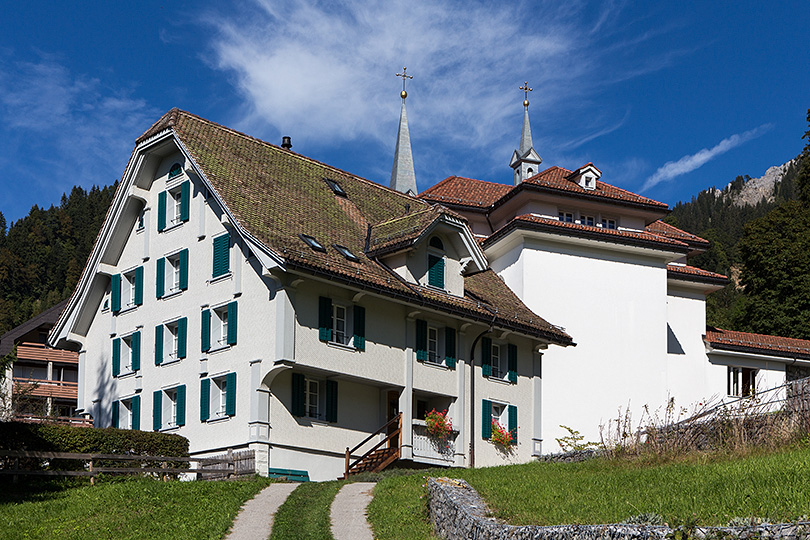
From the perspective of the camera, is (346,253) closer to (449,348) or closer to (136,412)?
(449,348)

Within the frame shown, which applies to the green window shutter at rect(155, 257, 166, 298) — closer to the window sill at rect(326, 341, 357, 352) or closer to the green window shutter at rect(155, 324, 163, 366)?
the green window shutter at rect(155, 324, 163, 366)

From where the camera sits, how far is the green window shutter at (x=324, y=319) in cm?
3016

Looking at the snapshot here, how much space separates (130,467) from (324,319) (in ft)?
22.6

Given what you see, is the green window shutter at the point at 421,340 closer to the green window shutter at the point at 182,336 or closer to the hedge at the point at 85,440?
the green window shutter at the point at 182,336

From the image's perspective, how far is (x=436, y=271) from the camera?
3412 centimetres

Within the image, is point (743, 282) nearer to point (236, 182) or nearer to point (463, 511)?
point (236, 182)

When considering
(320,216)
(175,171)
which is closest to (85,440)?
(320,216)

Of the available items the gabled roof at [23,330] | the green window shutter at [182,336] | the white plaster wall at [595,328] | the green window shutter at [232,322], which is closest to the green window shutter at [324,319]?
the green window shutter at [232,322]

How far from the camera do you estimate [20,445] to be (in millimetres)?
25953

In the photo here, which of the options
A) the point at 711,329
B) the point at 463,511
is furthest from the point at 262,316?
the point at 711,329

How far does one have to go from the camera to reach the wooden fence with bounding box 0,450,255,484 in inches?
985

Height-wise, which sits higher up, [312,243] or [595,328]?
[312,243]

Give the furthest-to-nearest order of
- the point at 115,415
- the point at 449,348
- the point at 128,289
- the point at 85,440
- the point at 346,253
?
the point at 128,289, the point at 115,415, the point at 449,348, the point at 346,253, the point at 85,440

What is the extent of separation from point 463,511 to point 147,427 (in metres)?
20.5
